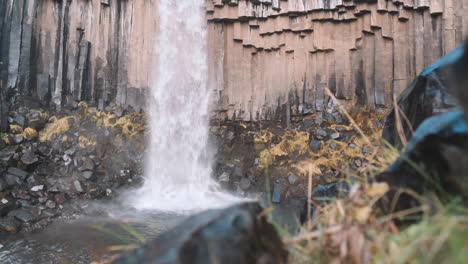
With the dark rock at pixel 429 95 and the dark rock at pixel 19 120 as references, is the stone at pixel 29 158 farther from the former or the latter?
the dark rock at pixel 429 95

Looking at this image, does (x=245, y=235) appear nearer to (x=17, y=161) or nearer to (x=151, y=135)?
(x=17, y=161)

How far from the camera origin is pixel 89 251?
529 cm

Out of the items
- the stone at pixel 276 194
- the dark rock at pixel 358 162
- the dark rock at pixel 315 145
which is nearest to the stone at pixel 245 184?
the stone at pixel 276 194

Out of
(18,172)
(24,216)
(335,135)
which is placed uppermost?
(335,135)


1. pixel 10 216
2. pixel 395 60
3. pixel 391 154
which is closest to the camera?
pixel 391 154

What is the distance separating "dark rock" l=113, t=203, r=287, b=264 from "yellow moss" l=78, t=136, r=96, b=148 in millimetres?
8854

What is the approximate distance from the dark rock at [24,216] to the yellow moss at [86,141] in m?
2.62

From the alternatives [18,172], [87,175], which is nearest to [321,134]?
[87,175]

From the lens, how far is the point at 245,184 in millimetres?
9172

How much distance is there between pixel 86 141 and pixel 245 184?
4360mm

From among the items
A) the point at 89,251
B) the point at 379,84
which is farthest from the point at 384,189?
the point at 379,84

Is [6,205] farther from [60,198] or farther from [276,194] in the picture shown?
[276,194]

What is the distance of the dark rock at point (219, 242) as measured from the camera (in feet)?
3.86

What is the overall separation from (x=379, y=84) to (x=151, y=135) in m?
6.45
